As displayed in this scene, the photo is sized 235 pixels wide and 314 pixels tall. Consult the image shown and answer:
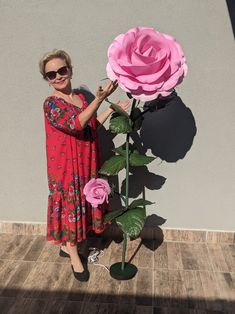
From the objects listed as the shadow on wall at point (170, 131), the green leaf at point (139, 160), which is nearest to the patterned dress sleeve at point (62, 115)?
the green leaf at point (139, 160)

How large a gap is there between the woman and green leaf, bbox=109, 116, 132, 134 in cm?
19

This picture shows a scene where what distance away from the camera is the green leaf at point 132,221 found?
2.63 m

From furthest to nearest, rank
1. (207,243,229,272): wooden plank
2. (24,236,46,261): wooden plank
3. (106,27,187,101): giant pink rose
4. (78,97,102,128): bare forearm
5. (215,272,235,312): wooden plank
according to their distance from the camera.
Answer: (24,236,46,261): wooden plank
(207,243,229,272): wooden plank
(215,272,235,312): wooden plank
(78,97,102,128): bare forearm
(106,27,187,101): giant pink rose

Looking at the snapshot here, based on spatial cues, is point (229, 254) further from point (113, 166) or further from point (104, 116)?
point (104, 116)

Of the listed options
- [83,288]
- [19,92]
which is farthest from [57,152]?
[83,288]

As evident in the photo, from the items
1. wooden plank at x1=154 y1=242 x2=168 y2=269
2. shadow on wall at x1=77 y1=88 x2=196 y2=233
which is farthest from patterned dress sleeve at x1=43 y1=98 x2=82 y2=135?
wooden plank at x1=154 y1=242 x2=168 y2=269

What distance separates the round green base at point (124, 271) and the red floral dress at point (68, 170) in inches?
14.9

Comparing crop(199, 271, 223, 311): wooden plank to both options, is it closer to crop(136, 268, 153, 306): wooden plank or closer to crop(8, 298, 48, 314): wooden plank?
crop(136, 268, 153, 306): wooden plank

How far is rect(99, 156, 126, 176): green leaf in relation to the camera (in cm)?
277

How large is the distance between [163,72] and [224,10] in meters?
1.18

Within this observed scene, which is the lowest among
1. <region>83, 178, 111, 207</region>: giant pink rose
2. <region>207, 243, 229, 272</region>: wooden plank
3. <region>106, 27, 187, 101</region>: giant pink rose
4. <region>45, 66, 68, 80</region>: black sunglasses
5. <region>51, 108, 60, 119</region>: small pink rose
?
<region>207, 243, 229, 272</region>: wooden plank

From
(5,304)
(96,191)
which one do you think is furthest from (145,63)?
(5,304)

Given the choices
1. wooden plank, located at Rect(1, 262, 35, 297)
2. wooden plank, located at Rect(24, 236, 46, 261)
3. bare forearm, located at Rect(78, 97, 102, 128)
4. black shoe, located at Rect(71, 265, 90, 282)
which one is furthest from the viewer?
wooden plank, located at Rect(24, 236, 46, 261)

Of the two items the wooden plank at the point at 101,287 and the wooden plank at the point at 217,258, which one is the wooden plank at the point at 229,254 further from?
the wooden plank at the point at 101,287
